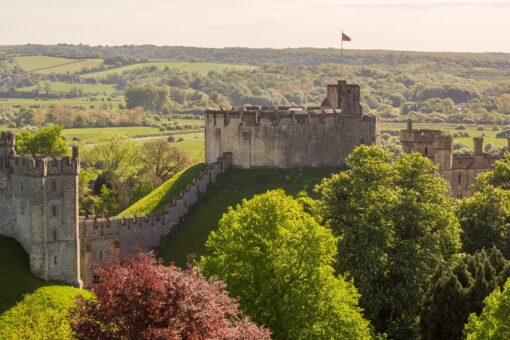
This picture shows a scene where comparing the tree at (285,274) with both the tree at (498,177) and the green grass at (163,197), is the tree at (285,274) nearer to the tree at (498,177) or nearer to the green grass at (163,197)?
the green grass at (163,197)

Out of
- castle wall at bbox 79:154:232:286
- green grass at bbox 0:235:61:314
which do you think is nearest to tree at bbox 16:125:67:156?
castle wall at bbox 79:154:232:286

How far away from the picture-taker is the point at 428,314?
200 ft

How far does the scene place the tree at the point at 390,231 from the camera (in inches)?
2525

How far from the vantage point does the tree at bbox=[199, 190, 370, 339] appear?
2207 inches

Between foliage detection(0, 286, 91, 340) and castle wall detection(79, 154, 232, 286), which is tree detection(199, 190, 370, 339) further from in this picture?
castle wall detection(79, 154, 232, 286)

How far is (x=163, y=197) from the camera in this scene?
90.8 m

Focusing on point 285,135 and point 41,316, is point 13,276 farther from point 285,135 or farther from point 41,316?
point 285,135

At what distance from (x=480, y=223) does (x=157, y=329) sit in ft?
112

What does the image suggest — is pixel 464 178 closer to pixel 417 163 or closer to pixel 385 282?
pixel 417 163

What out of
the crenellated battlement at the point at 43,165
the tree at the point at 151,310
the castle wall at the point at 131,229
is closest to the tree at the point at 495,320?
the tree at the point at 151,310

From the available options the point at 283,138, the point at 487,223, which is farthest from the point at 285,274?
the point at 283,138

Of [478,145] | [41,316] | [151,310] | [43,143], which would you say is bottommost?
[41,316]

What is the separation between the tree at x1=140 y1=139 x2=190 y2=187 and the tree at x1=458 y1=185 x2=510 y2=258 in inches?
1728

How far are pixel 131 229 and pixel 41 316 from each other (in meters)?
26.6
